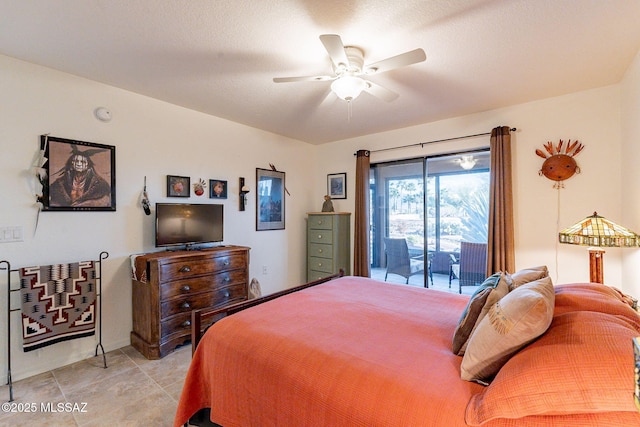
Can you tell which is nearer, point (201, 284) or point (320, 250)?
point (201, 284)

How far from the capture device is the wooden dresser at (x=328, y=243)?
4371mm

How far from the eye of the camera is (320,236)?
14.8 feet

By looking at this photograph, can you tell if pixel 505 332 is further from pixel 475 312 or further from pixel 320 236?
pixel 320 236

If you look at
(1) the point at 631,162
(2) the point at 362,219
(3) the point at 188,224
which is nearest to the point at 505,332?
(1) the point at 631,162

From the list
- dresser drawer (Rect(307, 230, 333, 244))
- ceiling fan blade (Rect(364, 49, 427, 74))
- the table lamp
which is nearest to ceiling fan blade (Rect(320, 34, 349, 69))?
ceiling fan blade (Rect(364, 49, 427, 74))

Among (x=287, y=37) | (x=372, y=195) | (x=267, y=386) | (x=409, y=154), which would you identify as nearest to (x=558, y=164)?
(x=409, y=154)

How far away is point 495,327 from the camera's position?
44.0 inches

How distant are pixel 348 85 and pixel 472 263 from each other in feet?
9.20

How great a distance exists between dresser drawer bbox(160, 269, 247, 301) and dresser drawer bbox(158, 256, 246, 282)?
0.05 meters

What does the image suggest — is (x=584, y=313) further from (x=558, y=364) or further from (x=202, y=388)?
(x=202, y=388)

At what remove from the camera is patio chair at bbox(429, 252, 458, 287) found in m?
3.87

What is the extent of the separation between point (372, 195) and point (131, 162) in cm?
321

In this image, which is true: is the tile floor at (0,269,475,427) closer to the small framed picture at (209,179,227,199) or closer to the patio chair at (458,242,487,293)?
the small framed picture at (209,179,227,199)

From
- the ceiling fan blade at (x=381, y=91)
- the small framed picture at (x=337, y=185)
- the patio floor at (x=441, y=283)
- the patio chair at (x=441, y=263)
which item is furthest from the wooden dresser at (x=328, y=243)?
the ceiling fan blade at (x=381, y=91)
